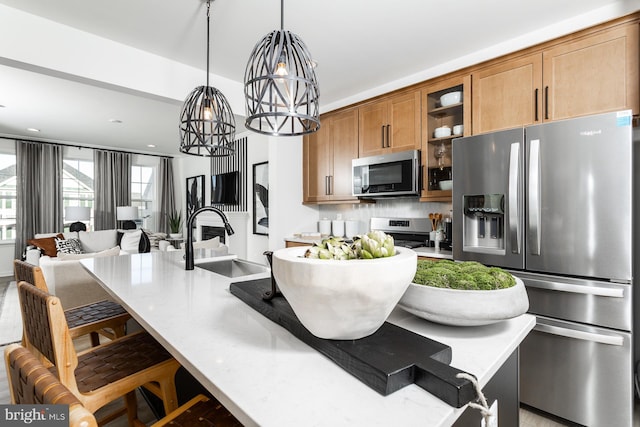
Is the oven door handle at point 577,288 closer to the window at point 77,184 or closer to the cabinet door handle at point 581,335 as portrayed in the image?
the cabinet door handle at point 581,335

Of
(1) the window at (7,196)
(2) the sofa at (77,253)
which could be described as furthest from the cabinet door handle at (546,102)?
(1) the window at (7,196)

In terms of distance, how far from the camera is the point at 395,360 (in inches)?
24.6

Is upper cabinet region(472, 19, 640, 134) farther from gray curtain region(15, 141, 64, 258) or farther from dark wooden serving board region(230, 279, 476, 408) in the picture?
gray curtain region(15, 141, 64, 258)

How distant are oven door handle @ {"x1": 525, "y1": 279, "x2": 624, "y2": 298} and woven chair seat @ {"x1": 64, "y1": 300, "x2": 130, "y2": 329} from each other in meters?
2.26

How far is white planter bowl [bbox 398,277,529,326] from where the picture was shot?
81 centimetres

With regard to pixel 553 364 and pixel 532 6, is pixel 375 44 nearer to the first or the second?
pixel 532 6

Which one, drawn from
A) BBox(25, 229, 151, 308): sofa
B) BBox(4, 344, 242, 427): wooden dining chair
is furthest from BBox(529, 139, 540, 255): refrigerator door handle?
BBox(25, 229, 151, 308): sofa

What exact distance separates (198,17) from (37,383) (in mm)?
2297

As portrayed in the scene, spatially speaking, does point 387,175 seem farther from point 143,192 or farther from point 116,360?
point 143,192

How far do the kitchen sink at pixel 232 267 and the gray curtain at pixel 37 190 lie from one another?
568cm

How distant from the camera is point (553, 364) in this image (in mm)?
1844

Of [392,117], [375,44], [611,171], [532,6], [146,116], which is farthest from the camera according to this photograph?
[146,116]

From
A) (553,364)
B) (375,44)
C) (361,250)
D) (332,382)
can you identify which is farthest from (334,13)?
(553,364)

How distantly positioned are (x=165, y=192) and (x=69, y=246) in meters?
2.69
